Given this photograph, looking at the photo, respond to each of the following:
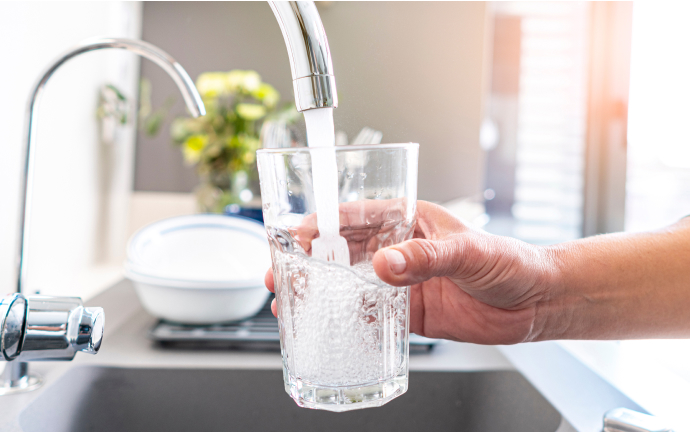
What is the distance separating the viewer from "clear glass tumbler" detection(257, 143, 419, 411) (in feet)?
1.11

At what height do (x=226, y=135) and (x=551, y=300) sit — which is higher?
(x=226, y=135)

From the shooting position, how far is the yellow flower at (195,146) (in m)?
1.54

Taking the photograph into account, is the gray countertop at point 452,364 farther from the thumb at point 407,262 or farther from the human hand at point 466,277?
the thumb at point 407,262

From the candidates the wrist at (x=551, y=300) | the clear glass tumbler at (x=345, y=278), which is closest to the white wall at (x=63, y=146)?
the clear glass tumbler at (x=345, y=278)

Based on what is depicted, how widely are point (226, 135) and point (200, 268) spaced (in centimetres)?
66

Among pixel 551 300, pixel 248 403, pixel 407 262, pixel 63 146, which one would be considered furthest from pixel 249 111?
pixel 407 262

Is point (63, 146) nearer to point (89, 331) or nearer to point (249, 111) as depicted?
point (249, 111)

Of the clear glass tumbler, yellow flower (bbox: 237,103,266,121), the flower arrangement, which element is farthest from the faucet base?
yellow flower (bbox: 237,103,266,121)

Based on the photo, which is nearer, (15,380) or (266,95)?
(15,380)

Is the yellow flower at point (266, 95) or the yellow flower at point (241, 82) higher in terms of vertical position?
the yellow flower at point (241, 82)

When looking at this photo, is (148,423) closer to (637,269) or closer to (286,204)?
(286,204)

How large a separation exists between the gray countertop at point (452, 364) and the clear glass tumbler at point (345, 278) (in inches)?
11.9

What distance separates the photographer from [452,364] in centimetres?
74

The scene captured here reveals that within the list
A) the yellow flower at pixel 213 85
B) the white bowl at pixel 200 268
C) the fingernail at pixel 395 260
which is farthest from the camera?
the yellow flower at pixel 213 85
